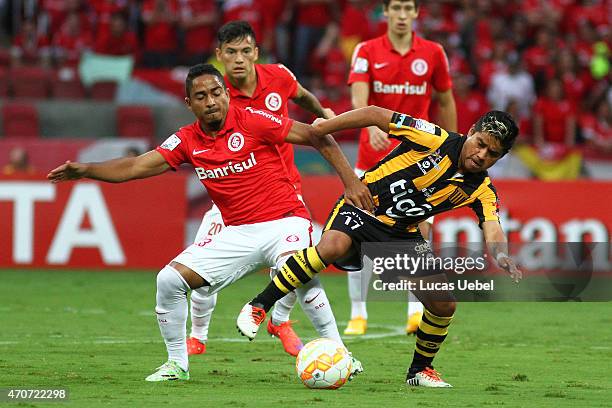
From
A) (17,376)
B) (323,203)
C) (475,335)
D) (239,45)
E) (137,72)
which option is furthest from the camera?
(137,72)

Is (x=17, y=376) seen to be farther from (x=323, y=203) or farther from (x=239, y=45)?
(x=323, y=203)

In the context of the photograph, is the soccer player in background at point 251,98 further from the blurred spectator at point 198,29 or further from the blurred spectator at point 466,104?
the blurred spectator at point 198,29

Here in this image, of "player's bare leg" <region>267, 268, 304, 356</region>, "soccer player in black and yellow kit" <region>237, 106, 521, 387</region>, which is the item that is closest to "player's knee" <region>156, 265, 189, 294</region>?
"soccer player in black and yellow kit" <region>237, 106, 521, 387</region>

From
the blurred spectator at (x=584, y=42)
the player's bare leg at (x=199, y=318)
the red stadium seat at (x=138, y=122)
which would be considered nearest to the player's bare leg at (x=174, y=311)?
the player's bare leg at (x=199, y=318)

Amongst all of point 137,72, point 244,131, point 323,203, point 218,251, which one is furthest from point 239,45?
point 137,72

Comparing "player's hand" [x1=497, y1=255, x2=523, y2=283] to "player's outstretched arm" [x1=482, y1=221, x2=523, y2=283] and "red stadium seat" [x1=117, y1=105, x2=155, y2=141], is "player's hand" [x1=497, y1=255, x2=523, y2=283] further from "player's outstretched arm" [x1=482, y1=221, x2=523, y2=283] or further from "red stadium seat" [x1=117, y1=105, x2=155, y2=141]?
"red stadium seat" [x1=117, y1=105, x2=155, y2=141]

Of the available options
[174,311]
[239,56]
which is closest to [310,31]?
[239,56]

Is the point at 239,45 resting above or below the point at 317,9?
above

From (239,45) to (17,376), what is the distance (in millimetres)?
2936

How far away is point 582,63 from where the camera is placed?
66.3 feet

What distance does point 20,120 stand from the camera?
708 inches

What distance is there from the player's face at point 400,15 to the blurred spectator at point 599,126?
7912mm

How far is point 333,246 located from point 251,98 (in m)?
1.91

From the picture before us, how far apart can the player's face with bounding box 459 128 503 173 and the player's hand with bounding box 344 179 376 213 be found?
67 centimetres
